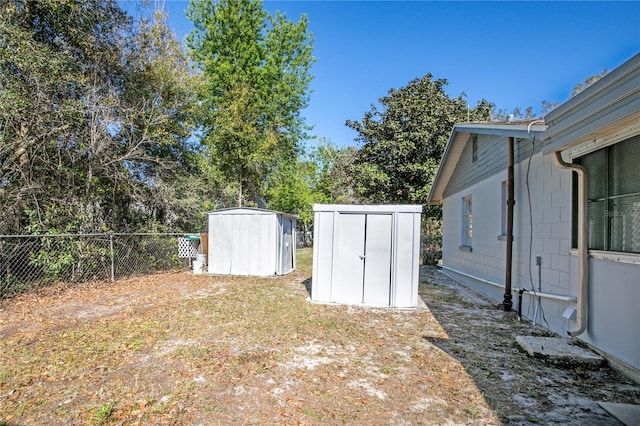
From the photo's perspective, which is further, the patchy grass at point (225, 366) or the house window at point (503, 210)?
the house window at point (503, 210)

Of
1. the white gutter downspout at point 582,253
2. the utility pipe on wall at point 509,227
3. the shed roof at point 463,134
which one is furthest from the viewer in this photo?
the utility pipe on wall at point 509,227

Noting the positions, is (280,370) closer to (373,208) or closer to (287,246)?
(373,208)

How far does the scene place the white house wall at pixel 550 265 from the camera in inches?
125

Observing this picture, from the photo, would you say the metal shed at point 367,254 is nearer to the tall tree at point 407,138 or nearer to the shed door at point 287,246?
the shed door at point 287,246

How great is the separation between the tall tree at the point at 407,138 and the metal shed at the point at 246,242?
7.63 metres

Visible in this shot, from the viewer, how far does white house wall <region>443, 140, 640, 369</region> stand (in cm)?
319

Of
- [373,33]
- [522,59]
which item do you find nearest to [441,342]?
[373,33]

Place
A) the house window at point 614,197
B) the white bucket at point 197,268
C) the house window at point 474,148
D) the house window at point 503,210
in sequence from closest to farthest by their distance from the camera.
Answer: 1. the house window at point 614,197
2. the house window at point 503,210
3. the house window at point 474,148
4. the white bucket at point 197,268

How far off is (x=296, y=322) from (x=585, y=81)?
1090 inches

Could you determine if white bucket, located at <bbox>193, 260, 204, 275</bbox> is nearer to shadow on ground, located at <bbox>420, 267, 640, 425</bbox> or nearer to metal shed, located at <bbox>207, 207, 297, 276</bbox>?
metal shed, located at <bbox>207, 207, 297, 276</bbox>

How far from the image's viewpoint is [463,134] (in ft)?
27.7

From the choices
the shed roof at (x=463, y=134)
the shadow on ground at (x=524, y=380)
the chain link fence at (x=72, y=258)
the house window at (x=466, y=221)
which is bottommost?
the shadow on ground at (x=524, y=380)

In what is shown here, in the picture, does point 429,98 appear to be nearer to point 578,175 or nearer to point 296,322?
point 578,175

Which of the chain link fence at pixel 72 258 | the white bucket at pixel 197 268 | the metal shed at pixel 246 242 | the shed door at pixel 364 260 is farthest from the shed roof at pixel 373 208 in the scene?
the white bucket at pixel 197 268
